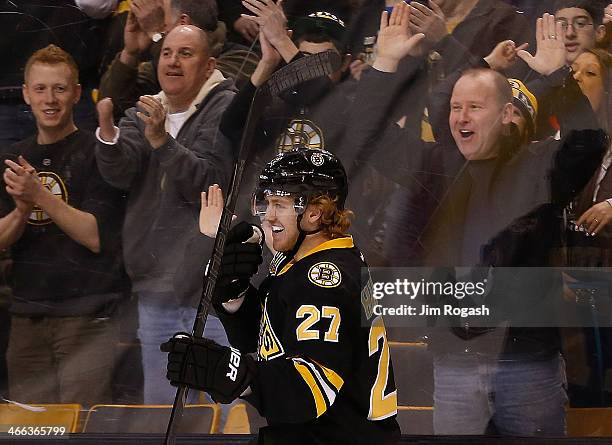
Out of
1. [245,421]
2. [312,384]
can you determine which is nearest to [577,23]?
[245,421]

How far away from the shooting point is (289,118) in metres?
3.28

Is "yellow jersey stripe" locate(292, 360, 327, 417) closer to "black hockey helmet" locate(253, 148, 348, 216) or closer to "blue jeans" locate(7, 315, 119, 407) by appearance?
"black hockey helmet" locate(253, 148, 348, 216)

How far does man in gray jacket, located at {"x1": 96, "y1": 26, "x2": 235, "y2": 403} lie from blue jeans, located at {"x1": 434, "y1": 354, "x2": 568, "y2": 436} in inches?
31.0

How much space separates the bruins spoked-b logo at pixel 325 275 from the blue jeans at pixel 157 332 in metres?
1.36

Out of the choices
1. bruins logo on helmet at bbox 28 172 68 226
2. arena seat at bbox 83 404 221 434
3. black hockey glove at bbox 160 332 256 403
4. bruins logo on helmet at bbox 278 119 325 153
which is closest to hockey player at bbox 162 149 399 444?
black hockey glove at bbox 160 332 256 403

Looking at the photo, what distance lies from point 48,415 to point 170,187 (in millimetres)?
886

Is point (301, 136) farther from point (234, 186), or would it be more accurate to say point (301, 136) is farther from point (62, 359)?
point (62, 359)

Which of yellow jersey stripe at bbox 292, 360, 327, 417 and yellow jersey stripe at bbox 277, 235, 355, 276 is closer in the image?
yellow jersey stripe at bbox 292, 360, 327, 417

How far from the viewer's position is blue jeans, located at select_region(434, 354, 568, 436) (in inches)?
129

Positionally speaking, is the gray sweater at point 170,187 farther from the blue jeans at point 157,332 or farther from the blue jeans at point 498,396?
the blue jeans at point 498,396

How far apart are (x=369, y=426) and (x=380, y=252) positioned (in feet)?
4.00

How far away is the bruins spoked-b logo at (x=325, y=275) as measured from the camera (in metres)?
2.03

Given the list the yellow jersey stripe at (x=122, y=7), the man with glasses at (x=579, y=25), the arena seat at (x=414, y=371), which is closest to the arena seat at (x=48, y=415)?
the arena seat at (x=414, y=371)

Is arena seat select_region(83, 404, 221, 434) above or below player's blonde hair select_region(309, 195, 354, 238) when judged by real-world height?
below
